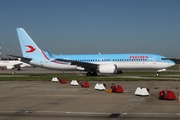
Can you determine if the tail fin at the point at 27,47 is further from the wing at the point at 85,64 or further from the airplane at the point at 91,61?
the wing at the point at 85,64

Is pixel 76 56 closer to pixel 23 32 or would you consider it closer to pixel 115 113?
pixel 23 32

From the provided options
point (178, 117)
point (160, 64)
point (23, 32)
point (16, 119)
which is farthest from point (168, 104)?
point (23, 32)

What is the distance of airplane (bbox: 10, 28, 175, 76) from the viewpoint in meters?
43.1

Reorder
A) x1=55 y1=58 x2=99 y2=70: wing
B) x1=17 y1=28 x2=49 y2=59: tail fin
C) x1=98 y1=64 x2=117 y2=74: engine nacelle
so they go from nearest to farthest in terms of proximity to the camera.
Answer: x1=98 y1=64 x2=117 y2=74: engine nacelle < x1=55 y1=58 x2=99 y2=70: wing < x1=17 y1=28 x2=49 y2=59: tail fin

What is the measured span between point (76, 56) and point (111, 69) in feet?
25.8

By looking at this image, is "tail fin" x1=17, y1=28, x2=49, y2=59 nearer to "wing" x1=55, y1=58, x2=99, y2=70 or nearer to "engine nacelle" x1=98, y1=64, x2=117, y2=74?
"wing" x1=55, y1=58, x2=99, y2=70

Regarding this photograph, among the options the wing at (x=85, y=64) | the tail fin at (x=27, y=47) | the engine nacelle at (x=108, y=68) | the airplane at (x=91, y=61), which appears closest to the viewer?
the engine nacelle at (x=108, y=68)

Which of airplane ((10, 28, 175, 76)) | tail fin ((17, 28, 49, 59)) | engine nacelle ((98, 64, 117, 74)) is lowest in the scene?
engine nacelle ((98, 64, 117, 74))

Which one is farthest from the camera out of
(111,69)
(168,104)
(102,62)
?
(102,62)

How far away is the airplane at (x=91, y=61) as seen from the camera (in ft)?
141

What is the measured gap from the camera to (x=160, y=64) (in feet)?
141

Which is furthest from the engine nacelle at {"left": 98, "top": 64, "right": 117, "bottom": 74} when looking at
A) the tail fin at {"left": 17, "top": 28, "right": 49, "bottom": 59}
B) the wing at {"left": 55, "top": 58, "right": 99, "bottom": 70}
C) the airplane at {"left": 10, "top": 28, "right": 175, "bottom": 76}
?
the tail fin at {"left": 17, "top": 28, "right": 49, "bottom": 59}

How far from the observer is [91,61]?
4512cm

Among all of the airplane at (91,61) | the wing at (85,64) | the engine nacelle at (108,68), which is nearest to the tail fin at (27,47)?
the airplane at (91,61)
